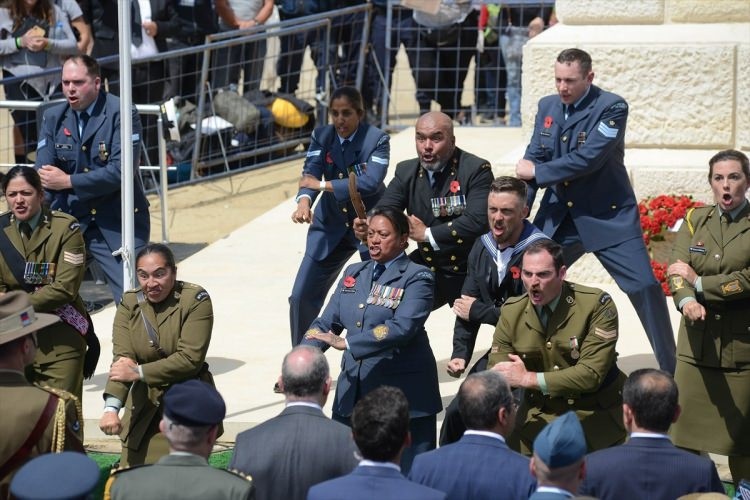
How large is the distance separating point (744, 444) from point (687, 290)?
83cm

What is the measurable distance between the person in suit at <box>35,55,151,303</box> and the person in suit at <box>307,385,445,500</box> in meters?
4.18

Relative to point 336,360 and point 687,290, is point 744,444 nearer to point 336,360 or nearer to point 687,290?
point 687,290

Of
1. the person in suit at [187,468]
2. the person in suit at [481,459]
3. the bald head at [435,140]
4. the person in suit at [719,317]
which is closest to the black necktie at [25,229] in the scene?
the bald head at [435,140]

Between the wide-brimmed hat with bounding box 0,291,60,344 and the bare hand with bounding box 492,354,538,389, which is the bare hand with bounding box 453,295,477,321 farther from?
the wide-brimmed hat with bounding box 0,291,60,344

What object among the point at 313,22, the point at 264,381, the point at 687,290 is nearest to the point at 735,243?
the point at 687,290

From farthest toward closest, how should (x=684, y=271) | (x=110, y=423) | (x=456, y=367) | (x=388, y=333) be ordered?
1. (x=684, y=271)
2. (x=456, y=367)
3. (x=388, y=333)
4. (x=110, y=423)

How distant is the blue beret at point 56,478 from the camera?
445 centimetres

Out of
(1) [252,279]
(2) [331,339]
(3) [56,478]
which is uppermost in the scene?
(3) [56,478]

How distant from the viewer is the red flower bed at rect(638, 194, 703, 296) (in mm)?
11695

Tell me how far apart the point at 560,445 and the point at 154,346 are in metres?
2.80

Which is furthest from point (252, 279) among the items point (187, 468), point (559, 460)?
point (559, 460)

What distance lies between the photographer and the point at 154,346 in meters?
7.35

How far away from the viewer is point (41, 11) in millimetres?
14031

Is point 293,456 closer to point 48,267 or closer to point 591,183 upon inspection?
point 48,267
